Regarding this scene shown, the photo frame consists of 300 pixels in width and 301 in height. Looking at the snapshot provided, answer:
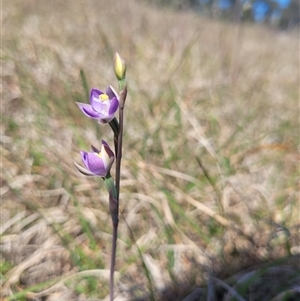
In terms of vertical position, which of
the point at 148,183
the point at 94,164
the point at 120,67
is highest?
the point at 120,67

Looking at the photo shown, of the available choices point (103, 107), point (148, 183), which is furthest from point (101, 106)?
point (148, 183)

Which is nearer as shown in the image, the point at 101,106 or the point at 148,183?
the point at 101,106

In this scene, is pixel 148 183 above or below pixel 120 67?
below

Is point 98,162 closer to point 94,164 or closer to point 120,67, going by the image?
point 94,164

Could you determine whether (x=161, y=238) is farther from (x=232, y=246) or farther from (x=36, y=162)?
(x=36, y=162)

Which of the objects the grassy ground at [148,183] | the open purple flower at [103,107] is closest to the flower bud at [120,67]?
the open purple flower at [103,107]

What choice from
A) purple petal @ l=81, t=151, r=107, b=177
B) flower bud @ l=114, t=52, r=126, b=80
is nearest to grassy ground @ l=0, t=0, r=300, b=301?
purple petal @ l=81, t=151, r=107, b=177

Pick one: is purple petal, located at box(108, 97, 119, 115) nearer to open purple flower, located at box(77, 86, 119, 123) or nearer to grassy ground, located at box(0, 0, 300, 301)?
open purple flower, located at box(77, 86, 119, 123)

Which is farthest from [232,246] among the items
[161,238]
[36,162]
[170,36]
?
[170,36]
